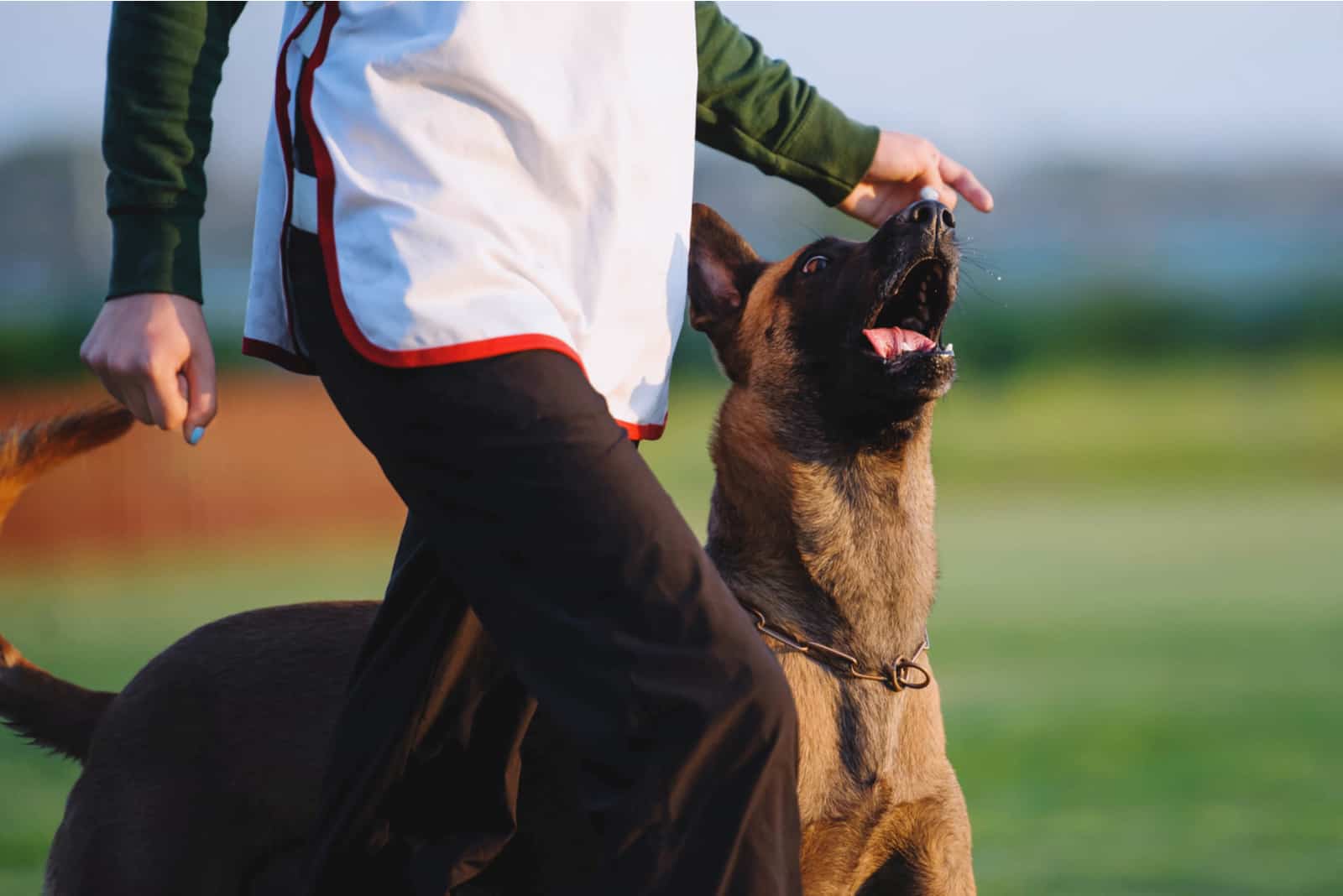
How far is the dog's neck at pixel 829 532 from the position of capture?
8.18 ft

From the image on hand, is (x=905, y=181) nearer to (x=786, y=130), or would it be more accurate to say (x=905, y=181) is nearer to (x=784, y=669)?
(x=786, y=130)

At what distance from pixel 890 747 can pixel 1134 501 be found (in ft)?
48.9

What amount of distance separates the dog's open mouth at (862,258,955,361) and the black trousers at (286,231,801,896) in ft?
3.92

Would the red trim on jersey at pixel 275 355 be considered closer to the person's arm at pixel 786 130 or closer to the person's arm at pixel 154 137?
the person's arm at pixel 154 137

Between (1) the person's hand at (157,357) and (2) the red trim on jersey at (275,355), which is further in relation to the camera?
(2) the red trim on jersey at (275,355)

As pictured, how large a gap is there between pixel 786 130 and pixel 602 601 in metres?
1.09

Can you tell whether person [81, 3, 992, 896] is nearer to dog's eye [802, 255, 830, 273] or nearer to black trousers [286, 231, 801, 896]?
black trousers [286, 231, 801, 896]

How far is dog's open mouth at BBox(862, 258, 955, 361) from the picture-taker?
2.68 metres

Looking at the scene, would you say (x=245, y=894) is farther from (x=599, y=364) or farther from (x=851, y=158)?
(x=851, y=158)

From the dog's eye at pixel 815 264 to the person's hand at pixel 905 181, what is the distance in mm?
204

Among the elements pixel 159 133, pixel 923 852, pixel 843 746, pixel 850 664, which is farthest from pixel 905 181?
pixel 159 133

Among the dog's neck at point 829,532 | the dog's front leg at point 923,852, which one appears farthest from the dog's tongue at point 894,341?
the dog's front leg at point 923,852

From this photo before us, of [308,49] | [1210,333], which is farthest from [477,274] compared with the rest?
[1210,333]

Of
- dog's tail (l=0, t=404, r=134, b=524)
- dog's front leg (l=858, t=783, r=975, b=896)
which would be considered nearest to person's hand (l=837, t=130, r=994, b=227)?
dog's front leg (l=858, t=783, r=975, b=896)
